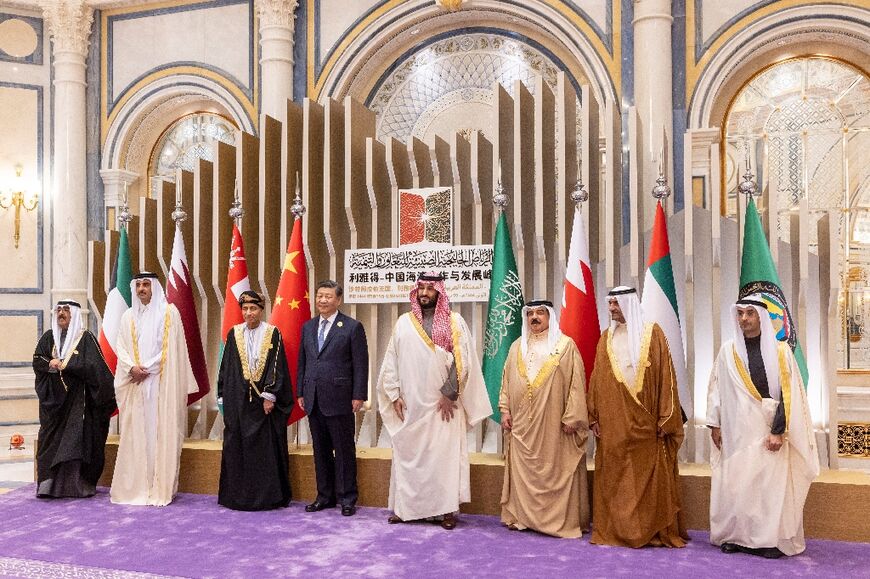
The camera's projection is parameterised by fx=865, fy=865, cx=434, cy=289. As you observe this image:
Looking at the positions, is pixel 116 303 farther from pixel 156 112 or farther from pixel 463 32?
pixel 463 32

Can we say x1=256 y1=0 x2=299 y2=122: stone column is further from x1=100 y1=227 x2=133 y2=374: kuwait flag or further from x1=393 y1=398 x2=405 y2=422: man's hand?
x1=393 y1=398 x2=405 y2=422: man's hand

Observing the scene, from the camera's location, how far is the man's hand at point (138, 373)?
537 centimetres

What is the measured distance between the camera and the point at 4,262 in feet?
27.1

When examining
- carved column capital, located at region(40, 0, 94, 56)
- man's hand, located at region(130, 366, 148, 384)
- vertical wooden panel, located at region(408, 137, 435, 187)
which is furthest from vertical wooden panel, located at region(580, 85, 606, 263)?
carved column capital, located at region(40, 0, 94, 56)

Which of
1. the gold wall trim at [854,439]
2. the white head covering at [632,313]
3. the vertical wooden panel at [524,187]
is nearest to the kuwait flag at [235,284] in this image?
the vertical wooden panel at [524,187]

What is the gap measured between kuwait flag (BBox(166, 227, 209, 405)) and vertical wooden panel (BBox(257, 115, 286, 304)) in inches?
20.4

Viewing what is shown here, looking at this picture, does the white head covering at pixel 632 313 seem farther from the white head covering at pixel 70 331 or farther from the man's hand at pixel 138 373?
the white head covering at pixel 70 331

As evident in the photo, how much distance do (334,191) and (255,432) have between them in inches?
67.3

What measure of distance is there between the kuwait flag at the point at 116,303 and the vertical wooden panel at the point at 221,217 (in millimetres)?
605

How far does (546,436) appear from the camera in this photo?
4.54m

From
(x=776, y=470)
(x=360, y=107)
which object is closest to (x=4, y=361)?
(x=360, y=107)

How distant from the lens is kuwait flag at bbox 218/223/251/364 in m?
5.73

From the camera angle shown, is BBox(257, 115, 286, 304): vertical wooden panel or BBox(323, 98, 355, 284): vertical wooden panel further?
BBox(257, 115, 286, 304): vertical wooden panel

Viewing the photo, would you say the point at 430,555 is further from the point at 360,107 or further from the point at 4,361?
the point at 4,361
